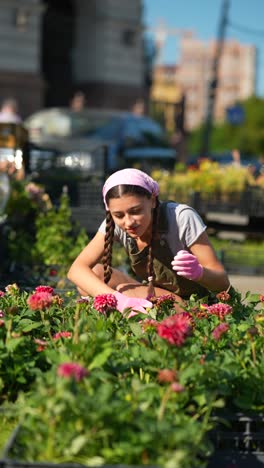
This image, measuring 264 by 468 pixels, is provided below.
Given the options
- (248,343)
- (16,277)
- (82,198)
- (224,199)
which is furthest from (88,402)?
(224,199)

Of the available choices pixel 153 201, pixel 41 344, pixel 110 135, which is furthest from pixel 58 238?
pixel 110 135

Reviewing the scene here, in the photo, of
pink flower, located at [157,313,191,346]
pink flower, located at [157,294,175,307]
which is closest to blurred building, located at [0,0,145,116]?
pink flower, located at [157,294,175,307]

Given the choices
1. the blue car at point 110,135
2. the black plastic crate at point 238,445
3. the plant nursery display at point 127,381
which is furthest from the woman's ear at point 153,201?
the blue car at point 110,135

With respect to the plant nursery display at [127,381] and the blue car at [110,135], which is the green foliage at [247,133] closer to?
the blue car at [110,135]

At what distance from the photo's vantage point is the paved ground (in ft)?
32.1

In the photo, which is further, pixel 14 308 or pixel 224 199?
pixel 224 199

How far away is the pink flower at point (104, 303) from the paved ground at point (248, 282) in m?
5.10

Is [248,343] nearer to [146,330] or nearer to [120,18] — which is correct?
[146,330]

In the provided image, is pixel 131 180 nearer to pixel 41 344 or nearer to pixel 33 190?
pixel 41 344

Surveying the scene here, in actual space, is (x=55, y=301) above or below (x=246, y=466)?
above

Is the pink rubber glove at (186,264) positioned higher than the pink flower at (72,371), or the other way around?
the pink flower at (72,371)

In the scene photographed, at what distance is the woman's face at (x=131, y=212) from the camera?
16.6 feet

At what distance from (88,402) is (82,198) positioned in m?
7.51

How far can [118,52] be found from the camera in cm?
3719
